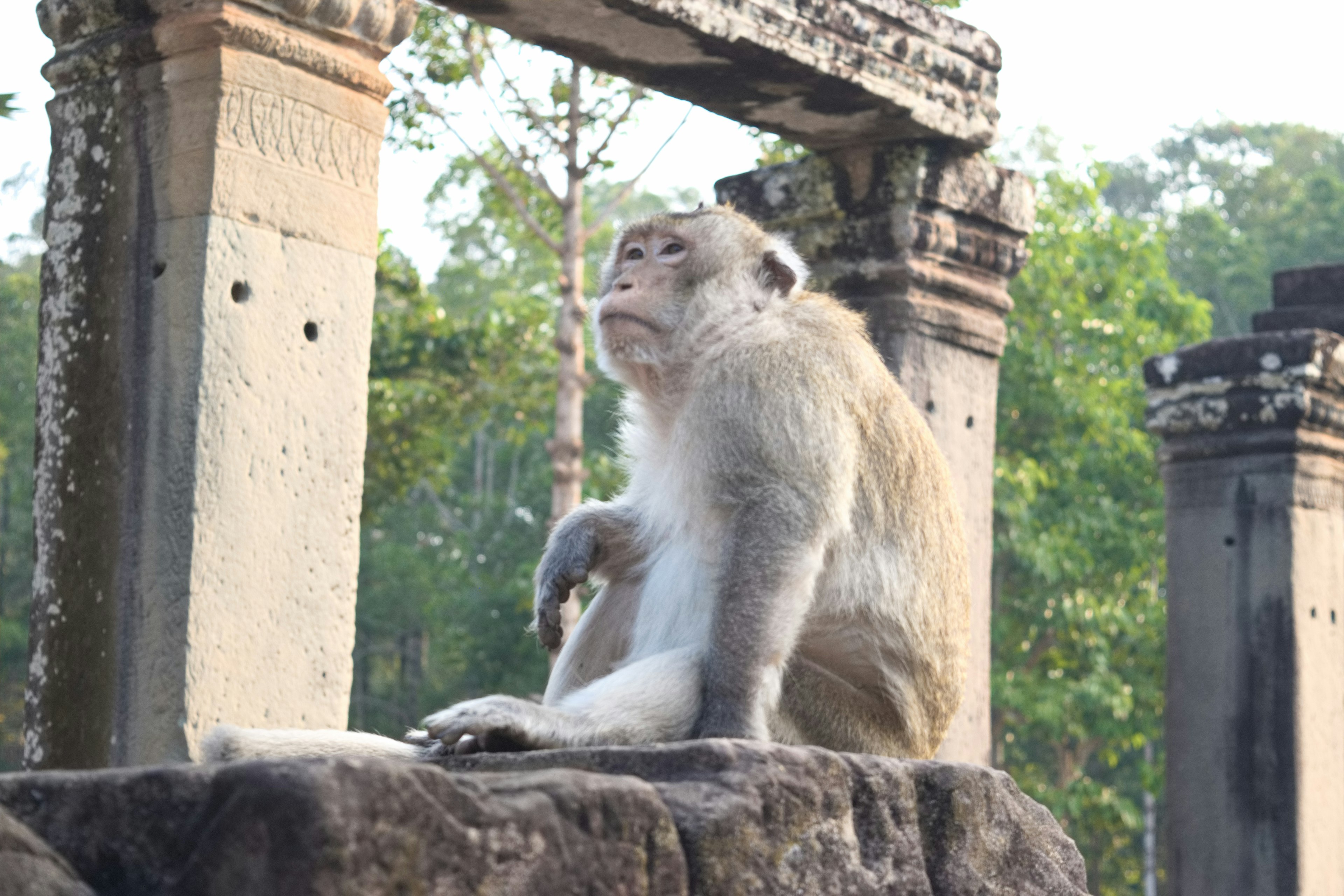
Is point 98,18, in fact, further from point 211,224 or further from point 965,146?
point 965,146

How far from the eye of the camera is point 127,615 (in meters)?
3.63

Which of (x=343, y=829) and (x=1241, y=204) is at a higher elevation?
(x=1241, y=204)

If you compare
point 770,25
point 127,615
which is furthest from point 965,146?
point 127,615

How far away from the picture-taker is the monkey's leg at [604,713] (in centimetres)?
269

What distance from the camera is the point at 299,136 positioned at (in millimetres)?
3840

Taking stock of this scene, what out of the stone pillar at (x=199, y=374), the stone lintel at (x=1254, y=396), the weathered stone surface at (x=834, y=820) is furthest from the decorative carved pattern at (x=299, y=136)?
the stone lintel at (x=1254, y=396)

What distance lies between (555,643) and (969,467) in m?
2.58

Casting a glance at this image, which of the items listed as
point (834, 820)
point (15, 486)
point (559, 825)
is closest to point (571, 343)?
point (834, 820)

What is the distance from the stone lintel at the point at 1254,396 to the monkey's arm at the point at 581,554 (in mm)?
4307

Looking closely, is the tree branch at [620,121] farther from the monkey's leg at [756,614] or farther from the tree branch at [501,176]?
the monkey's leg at [756,614]

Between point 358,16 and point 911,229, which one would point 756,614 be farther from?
point 911,229

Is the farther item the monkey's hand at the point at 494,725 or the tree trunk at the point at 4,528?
the tree trunk at the point at 4,528

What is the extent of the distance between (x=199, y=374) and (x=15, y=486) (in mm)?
27196

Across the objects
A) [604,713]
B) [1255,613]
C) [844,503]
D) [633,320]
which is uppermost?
[633,320]
